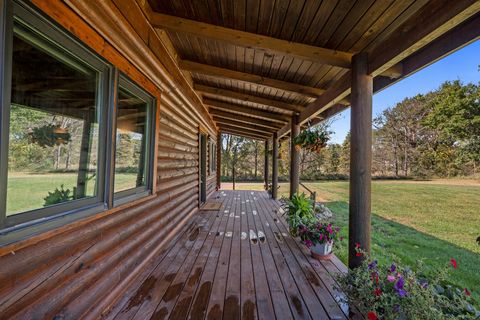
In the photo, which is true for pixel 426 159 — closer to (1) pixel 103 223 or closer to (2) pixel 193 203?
(2) pixel 193 203

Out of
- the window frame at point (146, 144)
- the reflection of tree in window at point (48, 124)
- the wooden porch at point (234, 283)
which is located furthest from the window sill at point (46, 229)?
the wooden porch at point (234, 283)

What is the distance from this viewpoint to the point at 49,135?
1262mm

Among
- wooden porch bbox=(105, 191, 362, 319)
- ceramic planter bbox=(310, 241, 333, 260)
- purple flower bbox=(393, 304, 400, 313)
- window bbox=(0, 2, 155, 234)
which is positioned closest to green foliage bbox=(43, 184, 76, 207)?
window bbox=(0, 2, 155, 234)

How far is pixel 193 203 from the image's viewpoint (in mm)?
4836

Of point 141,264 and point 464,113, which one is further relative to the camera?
point 464,113

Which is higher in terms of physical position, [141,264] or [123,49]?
[123,49]

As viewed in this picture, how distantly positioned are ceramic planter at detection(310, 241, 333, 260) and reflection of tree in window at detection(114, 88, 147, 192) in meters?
2.32

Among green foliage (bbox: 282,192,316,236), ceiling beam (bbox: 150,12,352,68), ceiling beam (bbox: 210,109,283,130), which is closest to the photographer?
ceiling beam (bbox: 150,12,352,68)

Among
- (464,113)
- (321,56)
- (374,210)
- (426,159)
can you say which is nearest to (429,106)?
(426,159)

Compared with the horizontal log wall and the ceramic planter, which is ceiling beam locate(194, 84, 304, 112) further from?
the ceramic planter

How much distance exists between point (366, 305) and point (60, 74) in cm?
260

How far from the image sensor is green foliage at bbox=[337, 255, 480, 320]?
1.16 m

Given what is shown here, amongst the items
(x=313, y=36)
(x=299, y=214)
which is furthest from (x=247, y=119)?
(x=313, y=36)

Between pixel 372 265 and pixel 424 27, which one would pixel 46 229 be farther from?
pixel 424 27
